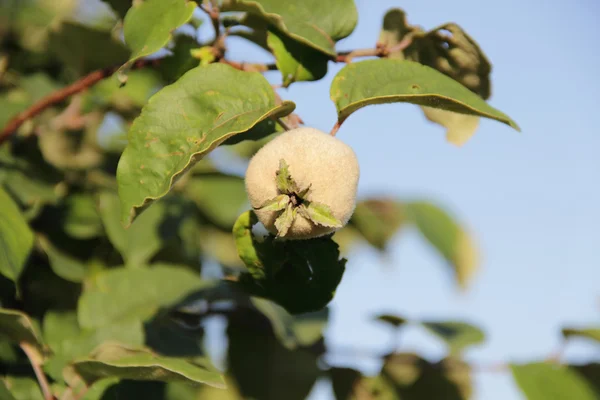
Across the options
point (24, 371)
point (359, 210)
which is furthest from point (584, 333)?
point (24, 371)

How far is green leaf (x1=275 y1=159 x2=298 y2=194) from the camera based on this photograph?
2.56 feet

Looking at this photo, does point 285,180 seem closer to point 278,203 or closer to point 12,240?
point 278,203

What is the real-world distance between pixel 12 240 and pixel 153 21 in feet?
1.36

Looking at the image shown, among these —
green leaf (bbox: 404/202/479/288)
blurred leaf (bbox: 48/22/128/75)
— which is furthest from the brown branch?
green leaf (bbox: 404/202/479/288)

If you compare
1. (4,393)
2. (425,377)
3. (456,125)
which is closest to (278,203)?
(456,125)

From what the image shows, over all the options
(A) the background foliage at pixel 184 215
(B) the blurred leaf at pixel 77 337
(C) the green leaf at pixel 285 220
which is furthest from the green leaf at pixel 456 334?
(C) the green leaf at pixel 285 220

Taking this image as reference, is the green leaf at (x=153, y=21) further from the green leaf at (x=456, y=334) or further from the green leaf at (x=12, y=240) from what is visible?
the green leaf at (x=456, y=334)

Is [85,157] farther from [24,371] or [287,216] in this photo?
[287,216]

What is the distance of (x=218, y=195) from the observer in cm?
185

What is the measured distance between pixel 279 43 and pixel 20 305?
707 mm

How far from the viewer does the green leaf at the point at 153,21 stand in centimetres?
95

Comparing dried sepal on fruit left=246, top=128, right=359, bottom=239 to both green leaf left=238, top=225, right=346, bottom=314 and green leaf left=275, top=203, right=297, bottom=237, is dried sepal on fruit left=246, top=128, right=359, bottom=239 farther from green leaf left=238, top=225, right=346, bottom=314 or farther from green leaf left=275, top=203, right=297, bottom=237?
green leaf left=238, top=225, right=346, bottom=314

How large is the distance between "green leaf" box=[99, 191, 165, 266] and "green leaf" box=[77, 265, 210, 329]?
4cm

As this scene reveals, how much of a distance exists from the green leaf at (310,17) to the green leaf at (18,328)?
539 millimetres
